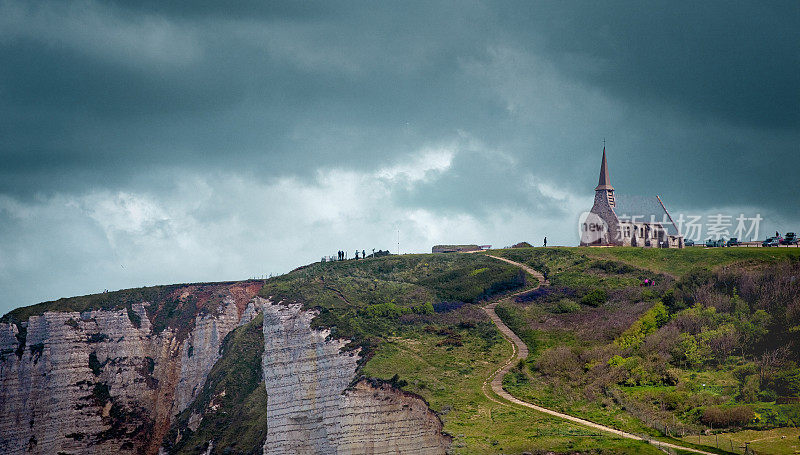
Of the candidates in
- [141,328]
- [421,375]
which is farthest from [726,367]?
[141,328]

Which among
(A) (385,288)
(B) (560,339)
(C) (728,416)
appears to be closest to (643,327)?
(B) (560,339)

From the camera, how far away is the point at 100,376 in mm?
82625

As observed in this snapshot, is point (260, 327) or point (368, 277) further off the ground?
point (368, 277)

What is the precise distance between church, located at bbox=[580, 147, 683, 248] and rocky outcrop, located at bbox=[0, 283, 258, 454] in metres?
52.3

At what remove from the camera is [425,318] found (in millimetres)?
65500

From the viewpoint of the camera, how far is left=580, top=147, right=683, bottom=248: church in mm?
92500

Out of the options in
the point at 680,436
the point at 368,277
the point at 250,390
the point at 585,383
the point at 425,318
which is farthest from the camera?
the point at 368,277

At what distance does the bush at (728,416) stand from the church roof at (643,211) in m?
57.7

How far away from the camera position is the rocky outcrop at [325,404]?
44594mm

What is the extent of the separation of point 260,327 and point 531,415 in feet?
148

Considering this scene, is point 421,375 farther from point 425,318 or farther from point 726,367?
point 726,367

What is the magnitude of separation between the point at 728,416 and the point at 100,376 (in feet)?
242

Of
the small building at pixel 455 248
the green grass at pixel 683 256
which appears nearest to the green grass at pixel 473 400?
the green grass at pixel 683 256

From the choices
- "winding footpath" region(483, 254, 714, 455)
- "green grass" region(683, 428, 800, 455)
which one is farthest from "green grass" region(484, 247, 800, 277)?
"green grass" region(683, 428, 800, 455)
